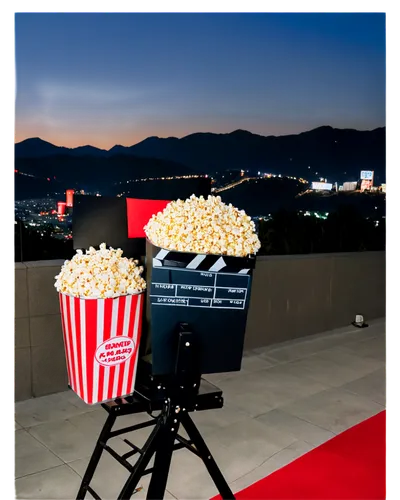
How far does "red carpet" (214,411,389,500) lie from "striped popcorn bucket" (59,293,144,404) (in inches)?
46.6

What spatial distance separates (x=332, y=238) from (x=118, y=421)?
5.71m

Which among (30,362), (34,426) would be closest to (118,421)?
(34,426)

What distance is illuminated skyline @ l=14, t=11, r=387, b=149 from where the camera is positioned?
17844 millimetres

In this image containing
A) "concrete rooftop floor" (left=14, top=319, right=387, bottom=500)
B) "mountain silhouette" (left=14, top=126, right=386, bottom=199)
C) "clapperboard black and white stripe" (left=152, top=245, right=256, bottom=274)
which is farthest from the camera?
"mountain silhouette" (left=14, top=126, right=386, bottom=199)

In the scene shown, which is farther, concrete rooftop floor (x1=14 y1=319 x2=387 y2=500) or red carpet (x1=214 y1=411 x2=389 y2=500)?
concrete rooftop floor (x1=14 y1=319 x2=387 y2=500)

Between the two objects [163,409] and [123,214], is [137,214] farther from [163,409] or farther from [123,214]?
[163,409]

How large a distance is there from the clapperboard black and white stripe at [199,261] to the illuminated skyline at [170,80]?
465 inches

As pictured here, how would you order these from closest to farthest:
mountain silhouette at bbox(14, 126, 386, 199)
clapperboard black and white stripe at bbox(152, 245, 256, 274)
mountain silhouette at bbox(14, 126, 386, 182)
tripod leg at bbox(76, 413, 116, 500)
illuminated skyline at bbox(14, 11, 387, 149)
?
clapperboard black and white stripe at bbox(152, 245, 256, 274)
tripod leg at bbox(76, 413, 116, 500)
illuminated skyline at bbox(14, 11, 387, 149)
mountain silhouette at bbox(14, 126, 386, 199)
mountain silhouette at bbox(14, 126, 386, 182)

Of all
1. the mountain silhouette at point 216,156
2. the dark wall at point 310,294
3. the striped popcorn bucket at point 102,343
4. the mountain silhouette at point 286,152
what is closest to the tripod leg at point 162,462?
the striped popcorn bucket at point 102,343

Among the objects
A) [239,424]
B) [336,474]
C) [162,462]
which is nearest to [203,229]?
[162,462]

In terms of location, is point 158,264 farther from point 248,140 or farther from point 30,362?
point 248,140

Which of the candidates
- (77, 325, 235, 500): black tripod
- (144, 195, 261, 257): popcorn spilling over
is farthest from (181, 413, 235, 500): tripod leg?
(144, 195, 261, 257): popcorn spilling over

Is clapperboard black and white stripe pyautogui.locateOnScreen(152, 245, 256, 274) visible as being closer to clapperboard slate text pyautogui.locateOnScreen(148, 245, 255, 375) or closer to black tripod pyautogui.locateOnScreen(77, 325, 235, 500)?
clapperboard slate text pyautogui.locateOnScreen(148, 245, 255, 375)

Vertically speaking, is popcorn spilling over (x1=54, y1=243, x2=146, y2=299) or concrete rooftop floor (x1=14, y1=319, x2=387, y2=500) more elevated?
popcorn spilling over (x1=54, y1=243, x2=146, y2=299)
